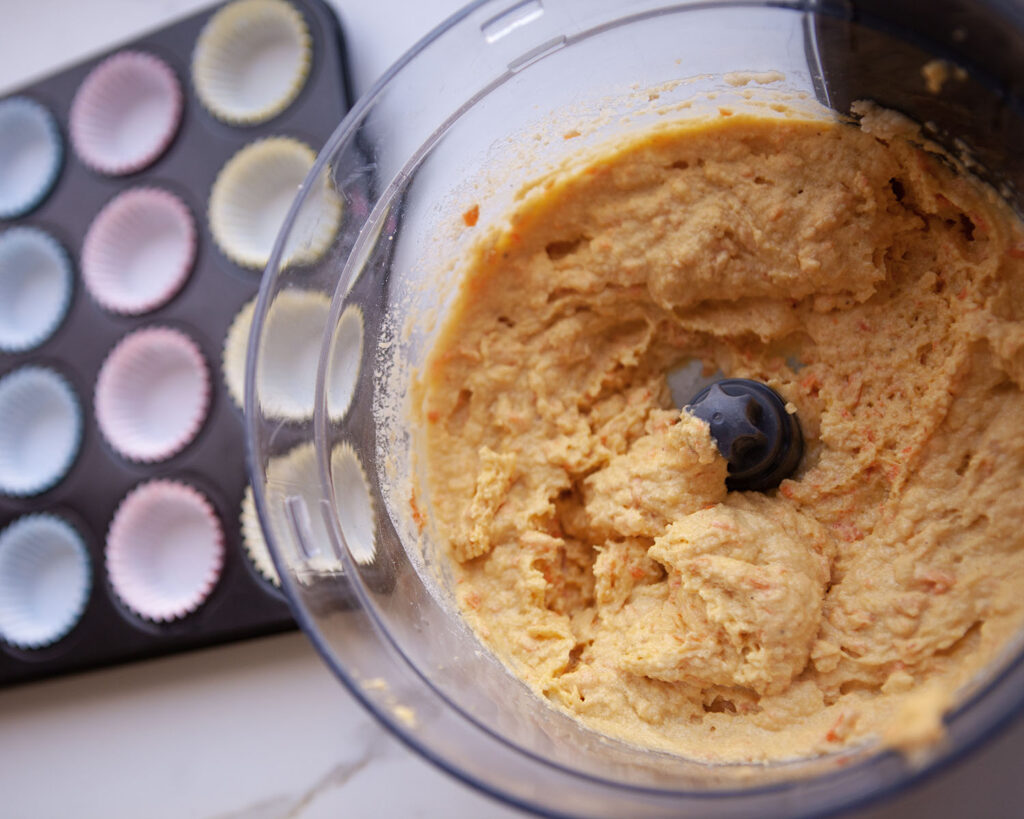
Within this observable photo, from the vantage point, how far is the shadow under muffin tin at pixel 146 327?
5.67 ft

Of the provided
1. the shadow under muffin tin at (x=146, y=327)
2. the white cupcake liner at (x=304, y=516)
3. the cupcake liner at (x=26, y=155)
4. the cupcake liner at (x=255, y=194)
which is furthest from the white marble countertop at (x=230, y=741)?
the cupcake liner at (x=26, y=155)

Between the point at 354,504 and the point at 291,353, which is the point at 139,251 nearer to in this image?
the point at 291,353

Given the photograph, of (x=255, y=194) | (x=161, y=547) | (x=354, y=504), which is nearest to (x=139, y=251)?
(x=255, y=194)

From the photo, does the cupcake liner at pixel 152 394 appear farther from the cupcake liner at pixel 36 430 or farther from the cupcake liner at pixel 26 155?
the cupcake liner at pixel 26 155

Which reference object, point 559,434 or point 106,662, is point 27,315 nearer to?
point 106,662

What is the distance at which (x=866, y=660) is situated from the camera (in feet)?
3.79

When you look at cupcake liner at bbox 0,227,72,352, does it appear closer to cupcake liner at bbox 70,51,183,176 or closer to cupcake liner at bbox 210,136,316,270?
cupcake liner at bbox 70,51,183,176

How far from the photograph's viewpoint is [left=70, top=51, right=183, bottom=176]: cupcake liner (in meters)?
1.85

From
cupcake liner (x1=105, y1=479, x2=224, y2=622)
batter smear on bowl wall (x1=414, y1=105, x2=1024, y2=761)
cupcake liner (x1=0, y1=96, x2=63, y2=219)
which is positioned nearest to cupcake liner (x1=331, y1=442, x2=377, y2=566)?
batter smear on bowl wall (x1=414, y1=105, x2=1024, y2=761)

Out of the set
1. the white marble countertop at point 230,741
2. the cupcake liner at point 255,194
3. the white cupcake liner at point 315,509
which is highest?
the cupcake liner at point 255,194

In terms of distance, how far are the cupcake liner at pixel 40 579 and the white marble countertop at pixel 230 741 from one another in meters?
0.13

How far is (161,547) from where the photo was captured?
5.89ft

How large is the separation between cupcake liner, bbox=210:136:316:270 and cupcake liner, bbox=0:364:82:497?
0.50 meters

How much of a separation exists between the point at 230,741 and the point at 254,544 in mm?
407
